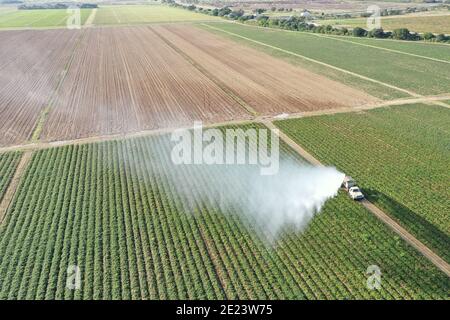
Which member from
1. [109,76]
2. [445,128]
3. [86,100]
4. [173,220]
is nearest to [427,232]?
[173,220]

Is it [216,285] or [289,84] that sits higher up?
[289,84]

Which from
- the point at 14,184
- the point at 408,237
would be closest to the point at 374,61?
the point at 408,237

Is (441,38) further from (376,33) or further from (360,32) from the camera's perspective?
(360,32)

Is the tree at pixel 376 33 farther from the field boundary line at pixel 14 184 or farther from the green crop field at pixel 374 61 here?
the field boundary line at pixel 14 184

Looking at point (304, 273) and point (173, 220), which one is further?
point (173, 220)

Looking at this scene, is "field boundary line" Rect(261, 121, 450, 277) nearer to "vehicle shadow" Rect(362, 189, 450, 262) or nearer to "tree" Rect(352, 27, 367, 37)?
"vehicle shadow" Rect(362, 189, 450, 262)

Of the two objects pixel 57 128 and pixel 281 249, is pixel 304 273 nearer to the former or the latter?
pixel 281 249
